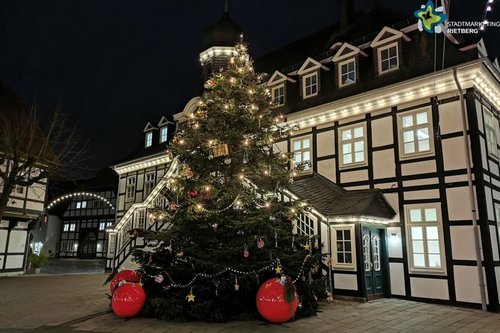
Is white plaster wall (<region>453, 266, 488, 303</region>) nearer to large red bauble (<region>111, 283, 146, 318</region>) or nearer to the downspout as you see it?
the downspout

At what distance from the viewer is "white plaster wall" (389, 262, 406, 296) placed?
11406 mm

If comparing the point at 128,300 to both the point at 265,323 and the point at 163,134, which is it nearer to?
the point at 265,323

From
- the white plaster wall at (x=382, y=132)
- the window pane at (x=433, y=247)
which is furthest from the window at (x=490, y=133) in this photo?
the window pane at (x=433, y=247)

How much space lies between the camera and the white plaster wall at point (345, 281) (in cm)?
1100

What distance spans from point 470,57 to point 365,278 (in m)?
7.00

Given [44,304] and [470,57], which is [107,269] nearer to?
[44,304]

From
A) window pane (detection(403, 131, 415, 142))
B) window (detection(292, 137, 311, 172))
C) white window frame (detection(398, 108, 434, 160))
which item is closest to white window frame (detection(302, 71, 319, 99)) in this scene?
window (detection(292, 137, 311, 172))

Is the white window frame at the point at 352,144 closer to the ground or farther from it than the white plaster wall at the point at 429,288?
farther from it

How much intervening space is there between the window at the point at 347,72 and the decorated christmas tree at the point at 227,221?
5011 millimetres

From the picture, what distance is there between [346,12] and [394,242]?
Answer: 10.8m

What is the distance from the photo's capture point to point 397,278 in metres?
11.5

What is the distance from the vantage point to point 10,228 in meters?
19.2

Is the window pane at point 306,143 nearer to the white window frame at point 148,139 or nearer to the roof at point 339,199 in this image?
the roof at point 339,199

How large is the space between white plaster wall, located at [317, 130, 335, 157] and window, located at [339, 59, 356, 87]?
1924 millimetres
